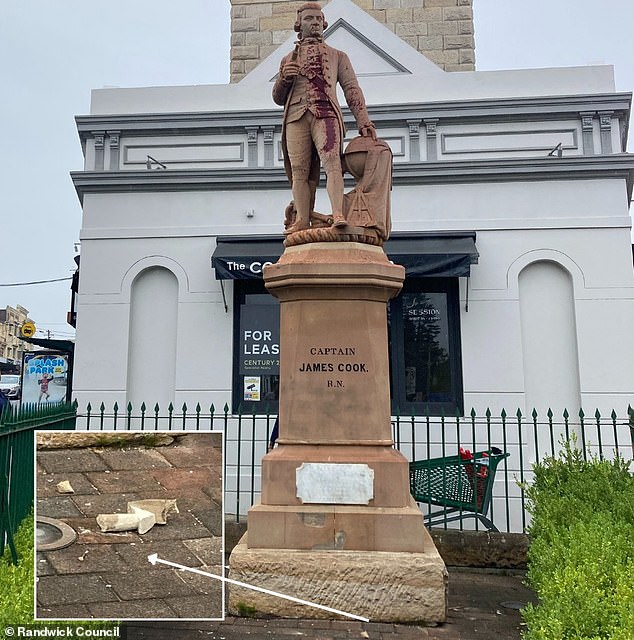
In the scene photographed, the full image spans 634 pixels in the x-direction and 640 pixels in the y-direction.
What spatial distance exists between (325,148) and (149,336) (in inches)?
232

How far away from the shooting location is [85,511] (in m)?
2.84

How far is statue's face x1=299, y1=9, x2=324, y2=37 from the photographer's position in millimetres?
5445

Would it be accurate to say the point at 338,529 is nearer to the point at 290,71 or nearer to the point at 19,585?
the point at 19,585

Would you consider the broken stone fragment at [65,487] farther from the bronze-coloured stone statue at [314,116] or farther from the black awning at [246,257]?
the black awning at [246,257]

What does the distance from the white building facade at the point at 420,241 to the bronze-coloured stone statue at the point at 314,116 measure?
12.2ft

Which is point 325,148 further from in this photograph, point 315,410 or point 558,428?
point 558,428

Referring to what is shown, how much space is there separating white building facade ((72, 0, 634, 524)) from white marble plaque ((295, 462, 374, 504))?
4.72m

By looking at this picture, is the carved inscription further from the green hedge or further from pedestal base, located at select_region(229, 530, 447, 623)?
the green hedge

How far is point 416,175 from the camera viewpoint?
991 cm

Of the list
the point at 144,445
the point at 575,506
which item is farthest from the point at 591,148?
the point at 144,445

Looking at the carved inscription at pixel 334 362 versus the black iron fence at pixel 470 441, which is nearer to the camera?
the carved inscription at pixel 334 362

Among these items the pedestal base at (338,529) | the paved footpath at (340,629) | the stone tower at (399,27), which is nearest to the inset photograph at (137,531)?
the paved footpath at (340,629)

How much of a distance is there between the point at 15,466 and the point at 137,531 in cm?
250

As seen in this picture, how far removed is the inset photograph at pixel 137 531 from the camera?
2.74 metres
